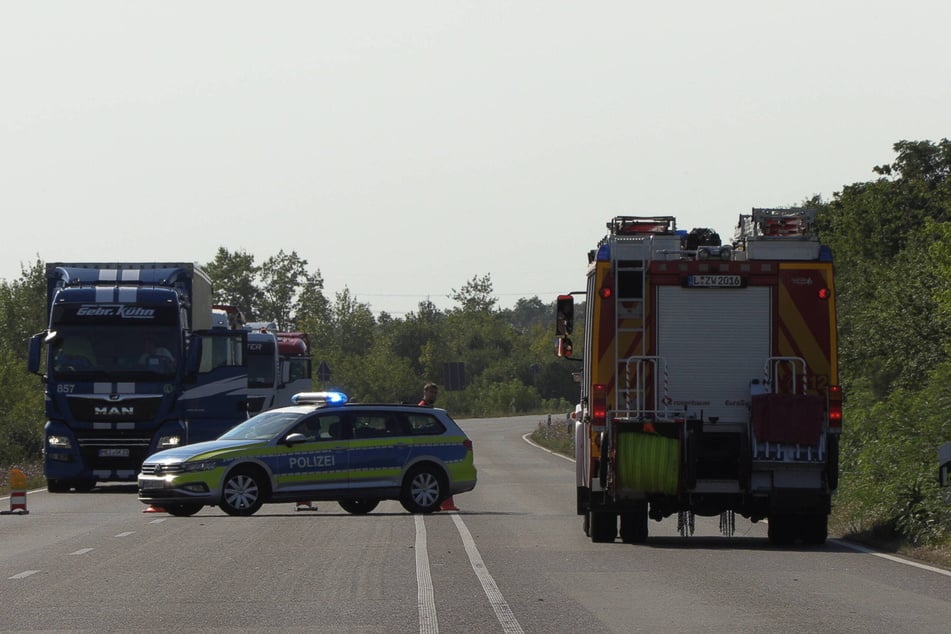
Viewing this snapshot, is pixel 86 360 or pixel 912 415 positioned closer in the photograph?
pixel 912 415

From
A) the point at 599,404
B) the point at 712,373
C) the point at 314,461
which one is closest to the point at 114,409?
the point at 314,461

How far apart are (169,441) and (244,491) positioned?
233 inches

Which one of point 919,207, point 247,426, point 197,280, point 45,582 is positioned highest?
point 919,207

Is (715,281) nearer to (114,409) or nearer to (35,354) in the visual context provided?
(35,354)

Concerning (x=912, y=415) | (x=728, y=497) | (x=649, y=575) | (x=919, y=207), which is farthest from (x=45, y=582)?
(x=919, y=207)

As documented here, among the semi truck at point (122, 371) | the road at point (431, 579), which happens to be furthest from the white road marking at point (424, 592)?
the semi truck at point (122, 371)

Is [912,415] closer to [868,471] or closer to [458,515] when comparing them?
[868,471]

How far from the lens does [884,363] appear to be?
39.1 m

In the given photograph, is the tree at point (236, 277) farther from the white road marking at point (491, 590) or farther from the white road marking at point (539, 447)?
the white road marking at point (491, 590)

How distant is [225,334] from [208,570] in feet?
48.4

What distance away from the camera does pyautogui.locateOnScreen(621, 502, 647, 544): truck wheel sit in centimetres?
1888

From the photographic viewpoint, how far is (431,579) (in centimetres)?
1473

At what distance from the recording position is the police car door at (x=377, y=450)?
24.1 m

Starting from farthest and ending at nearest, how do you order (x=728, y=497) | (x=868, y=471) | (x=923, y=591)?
(x=868, y=471)
(x=728, y=497)
(x=923, y=591)
